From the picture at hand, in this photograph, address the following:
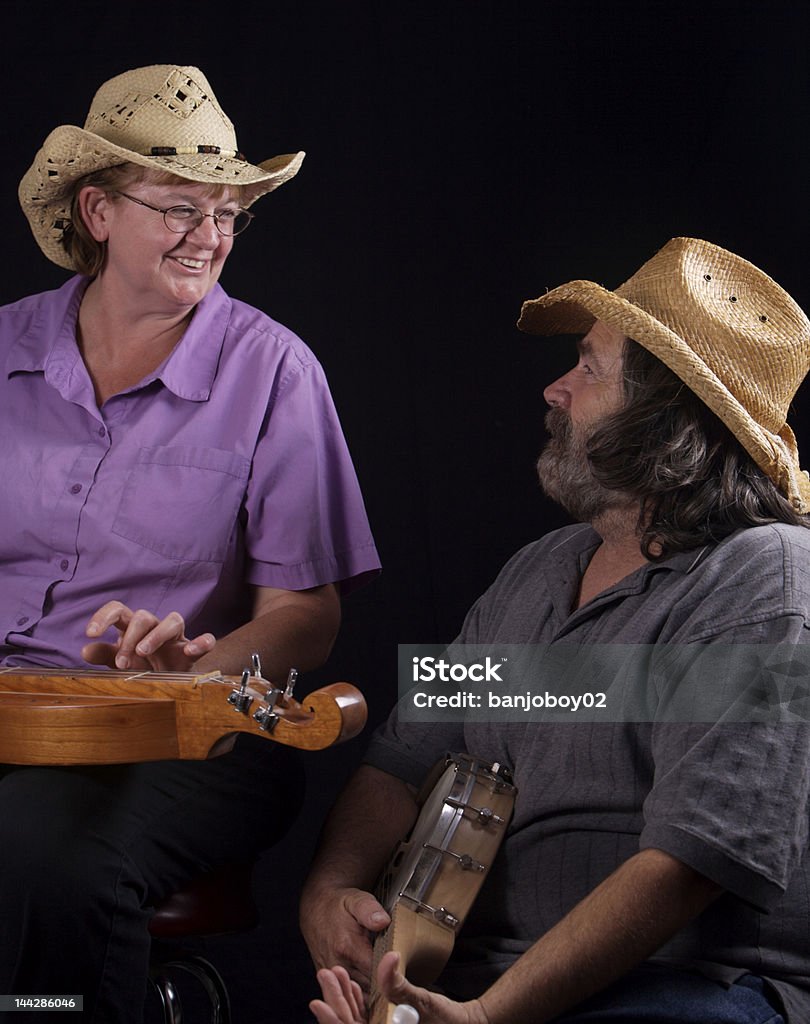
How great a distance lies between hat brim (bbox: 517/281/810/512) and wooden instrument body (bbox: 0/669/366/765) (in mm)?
605

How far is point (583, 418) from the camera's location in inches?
73.0

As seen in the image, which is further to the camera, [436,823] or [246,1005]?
[246,1005]

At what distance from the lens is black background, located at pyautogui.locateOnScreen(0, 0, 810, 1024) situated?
2783 mm

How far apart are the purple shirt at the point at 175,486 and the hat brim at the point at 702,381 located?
1.75 feet

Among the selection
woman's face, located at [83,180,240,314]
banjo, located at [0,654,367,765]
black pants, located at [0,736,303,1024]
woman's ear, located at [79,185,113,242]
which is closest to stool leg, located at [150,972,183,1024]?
black pants, located at [0,736,303,1024]

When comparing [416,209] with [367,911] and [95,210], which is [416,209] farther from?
[367,911]

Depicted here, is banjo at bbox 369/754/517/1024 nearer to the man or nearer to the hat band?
the man

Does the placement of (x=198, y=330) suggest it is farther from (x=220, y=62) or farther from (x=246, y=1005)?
(x=246, y=1005)

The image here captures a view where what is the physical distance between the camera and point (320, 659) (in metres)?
2.10

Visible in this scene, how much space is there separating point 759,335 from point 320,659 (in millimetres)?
815

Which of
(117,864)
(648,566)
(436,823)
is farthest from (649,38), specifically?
(117,864)

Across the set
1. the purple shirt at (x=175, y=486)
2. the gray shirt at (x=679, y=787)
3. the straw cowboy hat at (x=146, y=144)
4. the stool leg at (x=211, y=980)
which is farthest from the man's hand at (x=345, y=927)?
the straw cowboy hat at (x=146, y=144)

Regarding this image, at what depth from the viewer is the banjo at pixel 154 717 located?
59.2 inches

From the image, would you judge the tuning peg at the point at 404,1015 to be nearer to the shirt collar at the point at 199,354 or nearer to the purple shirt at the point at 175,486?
the purple shirt at the point at 175,486
